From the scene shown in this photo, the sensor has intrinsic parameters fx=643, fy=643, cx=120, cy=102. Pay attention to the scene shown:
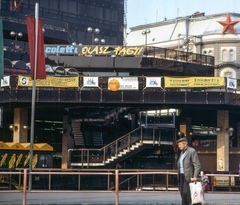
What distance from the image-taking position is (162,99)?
52.3 meters

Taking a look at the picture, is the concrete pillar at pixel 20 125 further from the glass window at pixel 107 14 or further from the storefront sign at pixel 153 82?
the glass window at pixel 107 14

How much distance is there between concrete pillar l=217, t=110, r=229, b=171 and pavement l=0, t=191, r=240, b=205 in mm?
29247

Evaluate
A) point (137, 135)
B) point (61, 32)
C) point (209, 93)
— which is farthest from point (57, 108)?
point (61, 32)

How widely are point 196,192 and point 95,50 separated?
169 ft

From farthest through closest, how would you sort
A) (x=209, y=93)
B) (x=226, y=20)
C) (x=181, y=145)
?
1. (x=226, y=20)
2. (x=209, y=93)
3. (x=181, y=145)

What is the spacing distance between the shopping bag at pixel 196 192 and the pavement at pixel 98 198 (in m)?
4.00

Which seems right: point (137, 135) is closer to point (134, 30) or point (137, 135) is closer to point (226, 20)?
point (226, 20)

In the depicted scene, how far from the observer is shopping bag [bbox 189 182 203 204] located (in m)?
16.8

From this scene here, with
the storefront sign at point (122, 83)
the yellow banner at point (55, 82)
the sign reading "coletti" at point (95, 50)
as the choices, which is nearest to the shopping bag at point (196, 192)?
the storefront sign at point (122, 83)

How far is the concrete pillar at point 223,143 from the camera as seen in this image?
5681 centimetres

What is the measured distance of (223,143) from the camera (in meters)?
57.2

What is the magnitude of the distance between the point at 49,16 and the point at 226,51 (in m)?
32.5

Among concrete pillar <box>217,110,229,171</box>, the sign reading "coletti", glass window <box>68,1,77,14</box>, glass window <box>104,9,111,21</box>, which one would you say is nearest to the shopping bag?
concrete pillar <box>217,110,229,171</box>

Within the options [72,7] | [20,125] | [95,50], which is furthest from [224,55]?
[20,125]
